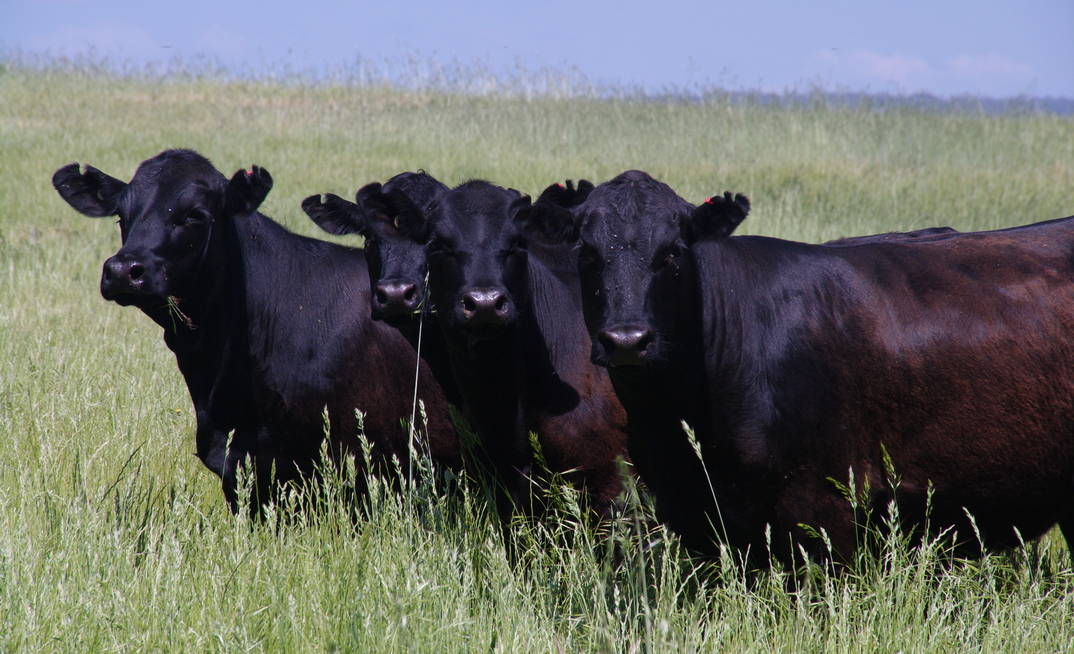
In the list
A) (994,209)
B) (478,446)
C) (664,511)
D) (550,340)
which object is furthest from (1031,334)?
(994,209)

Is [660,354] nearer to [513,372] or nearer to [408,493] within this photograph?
[513,372]

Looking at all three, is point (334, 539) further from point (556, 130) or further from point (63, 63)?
point (63, 63)

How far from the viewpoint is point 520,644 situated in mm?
2791

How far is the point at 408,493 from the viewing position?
3670 mm

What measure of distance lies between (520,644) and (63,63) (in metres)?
27.8

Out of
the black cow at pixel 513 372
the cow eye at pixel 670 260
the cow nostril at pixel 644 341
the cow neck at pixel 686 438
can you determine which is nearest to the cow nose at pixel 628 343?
the cow nostril at pixel 644 341

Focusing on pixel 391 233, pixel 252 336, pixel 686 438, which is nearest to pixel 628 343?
pixel 686 438

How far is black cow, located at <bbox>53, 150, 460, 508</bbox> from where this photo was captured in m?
4.05

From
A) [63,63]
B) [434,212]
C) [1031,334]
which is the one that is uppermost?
[63,63]

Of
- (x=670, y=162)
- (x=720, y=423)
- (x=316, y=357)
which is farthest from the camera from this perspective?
(x=670, y=162)

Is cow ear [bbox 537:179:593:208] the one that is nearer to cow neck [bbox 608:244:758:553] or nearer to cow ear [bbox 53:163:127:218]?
cow neck [bbox 608:244:758:553]

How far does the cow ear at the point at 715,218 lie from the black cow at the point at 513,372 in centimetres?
60

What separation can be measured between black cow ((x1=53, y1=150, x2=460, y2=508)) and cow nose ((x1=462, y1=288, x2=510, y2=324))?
1078 mm

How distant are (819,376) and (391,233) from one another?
2.23 meters
